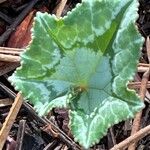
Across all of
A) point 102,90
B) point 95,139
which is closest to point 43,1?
point 102,90

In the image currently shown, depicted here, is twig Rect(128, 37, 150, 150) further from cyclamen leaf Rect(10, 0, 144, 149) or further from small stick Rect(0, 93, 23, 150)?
small stick Rect(0, 93, 23, 150)

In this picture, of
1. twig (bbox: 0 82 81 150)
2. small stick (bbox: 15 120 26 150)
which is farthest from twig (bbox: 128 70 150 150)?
small stick (bbox: 15 120 26 150)

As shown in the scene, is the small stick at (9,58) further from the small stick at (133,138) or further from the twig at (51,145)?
the small stick at (133,138)

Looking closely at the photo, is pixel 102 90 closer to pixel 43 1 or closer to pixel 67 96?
pixel 67 96

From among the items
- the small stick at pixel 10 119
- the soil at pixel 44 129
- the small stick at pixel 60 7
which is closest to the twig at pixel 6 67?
the soil at pixel 44 129

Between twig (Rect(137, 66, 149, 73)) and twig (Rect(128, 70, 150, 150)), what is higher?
twig (Rect(137, 66, 149, 73))
